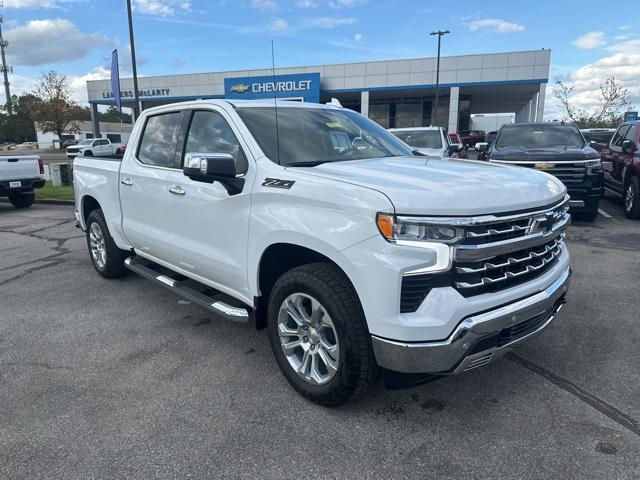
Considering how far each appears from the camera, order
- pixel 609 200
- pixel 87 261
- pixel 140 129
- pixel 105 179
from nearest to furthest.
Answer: pixel 140 129 → pixel 105 179 → pixel 87 261 → pixel 609 200

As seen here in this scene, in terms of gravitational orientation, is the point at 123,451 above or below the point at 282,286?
below

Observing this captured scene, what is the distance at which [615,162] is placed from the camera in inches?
406

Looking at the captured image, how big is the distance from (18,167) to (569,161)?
39.4ft

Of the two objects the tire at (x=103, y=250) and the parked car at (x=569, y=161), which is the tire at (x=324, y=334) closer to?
the tire at (x=103, y=250)

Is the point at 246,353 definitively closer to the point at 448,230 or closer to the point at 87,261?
the point at 448,230

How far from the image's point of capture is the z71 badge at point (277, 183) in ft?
9.93

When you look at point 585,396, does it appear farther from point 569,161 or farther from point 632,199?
point 632,199

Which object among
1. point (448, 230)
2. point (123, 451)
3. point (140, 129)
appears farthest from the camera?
point (140, 129)

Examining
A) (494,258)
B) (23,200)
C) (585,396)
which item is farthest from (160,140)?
(23,200)

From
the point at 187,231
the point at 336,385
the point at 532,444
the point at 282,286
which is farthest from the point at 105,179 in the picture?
the point at 532,444

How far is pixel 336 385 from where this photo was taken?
287 cm

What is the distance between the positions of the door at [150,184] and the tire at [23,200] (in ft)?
30.8

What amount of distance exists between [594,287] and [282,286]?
13.1 feet

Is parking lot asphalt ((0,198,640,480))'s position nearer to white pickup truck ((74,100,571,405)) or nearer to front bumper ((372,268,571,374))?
white pickup truck ((74,100,571,405))
